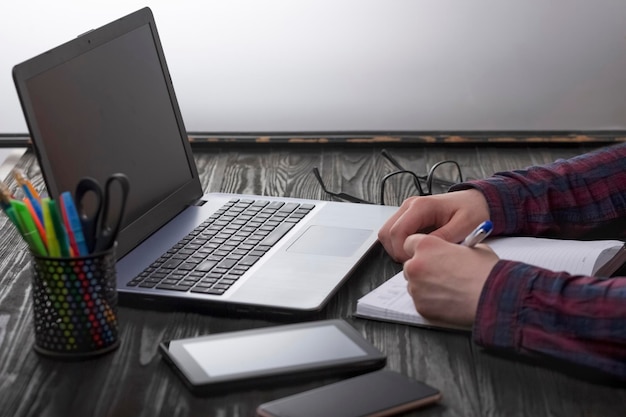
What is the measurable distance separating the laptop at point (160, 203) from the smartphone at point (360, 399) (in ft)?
0.61

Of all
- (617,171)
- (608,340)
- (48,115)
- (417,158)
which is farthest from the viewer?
(417,158)

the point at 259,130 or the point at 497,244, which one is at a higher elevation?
the point at 497,244

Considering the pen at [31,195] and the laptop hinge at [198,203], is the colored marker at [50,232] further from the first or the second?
the laptop hinge at [198,203]

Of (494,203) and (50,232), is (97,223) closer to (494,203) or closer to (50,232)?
(50,232)

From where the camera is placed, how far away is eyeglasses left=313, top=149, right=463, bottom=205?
5.21 feet

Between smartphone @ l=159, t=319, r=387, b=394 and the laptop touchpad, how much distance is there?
0.25m

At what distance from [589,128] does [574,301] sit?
4.07 ft

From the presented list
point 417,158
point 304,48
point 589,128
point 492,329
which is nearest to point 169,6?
point 304,48

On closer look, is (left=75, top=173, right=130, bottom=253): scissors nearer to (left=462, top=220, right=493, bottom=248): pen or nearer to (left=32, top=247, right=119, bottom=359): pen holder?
(left=32, top=247, right=119, bottom=359): pen holder

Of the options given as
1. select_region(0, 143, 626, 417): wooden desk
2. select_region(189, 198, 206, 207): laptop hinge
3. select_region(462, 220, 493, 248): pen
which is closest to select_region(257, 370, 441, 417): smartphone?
select_region(0, 143, 626, 417): wooden desk

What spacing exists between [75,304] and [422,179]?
3.06 feet

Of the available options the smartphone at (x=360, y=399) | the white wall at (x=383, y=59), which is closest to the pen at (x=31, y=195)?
the smartphone at (x=360, y=399)

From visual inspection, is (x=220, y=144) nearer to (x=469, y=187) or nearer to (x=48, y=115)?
(x=469, y=187)

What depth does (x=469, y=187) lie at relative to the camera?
139 cm
